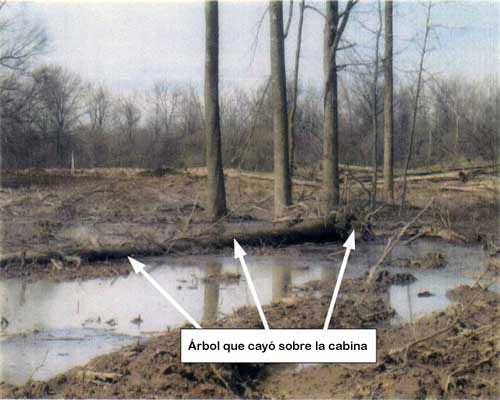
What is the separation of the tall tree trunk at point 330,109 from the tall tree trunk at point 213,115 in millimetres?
2438

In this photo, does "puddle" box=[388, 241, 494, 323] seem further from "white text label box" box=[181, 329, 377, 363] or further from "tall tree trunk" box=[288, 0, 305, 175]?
"tall tree trunk" box=[288, 0, 305, 175]

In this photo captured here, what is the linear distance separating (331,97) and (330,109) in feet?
0.89

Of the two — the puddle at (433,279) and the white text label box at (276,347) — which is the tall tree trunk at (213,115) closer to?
the puddle at (433,279)

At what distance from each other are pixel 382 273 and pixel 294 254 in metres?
3.06

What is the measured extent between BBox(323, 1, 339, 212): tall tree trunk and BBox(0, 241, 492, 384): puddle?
12.4 feet

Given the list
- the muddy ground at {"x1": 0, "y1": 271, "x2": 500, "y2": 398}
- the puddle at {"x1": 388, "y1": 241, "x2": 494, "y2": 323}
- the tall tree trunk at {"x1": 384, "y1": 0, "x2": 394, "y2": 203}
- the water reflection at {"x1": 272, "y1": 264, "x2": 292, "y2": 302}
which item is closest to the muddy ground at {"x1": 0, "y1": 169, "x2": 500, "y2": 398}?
the muddy ground at {"x1": 0, "y1": 271, "x2": 500, "y2": 398}

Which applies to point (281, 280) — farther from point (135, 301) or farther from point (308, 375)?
point (308, 375)

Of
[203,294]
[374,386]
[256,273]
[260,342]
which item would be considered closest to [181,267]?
[256,273]

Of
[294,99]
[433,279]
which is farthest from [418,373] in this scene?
[294,99]

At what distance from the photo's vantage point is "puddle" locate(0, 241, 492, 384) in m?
8.09

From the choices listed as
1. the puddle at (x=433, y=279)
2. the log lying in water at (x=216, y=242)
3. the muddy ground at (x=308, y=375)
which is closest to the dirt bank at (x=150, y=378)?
the muddy ground at (x=308, y=375)

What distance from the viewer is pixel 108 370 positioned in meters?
6.71

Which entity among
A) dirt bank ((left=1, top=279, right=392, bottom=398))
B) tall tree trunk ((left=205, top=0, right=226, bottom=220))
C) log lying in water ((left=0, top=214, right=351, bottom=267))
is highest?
tall tree trunk ((left=205, top=0, right=226, bottom=220))

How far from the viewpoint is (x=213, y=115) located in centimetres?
1808
